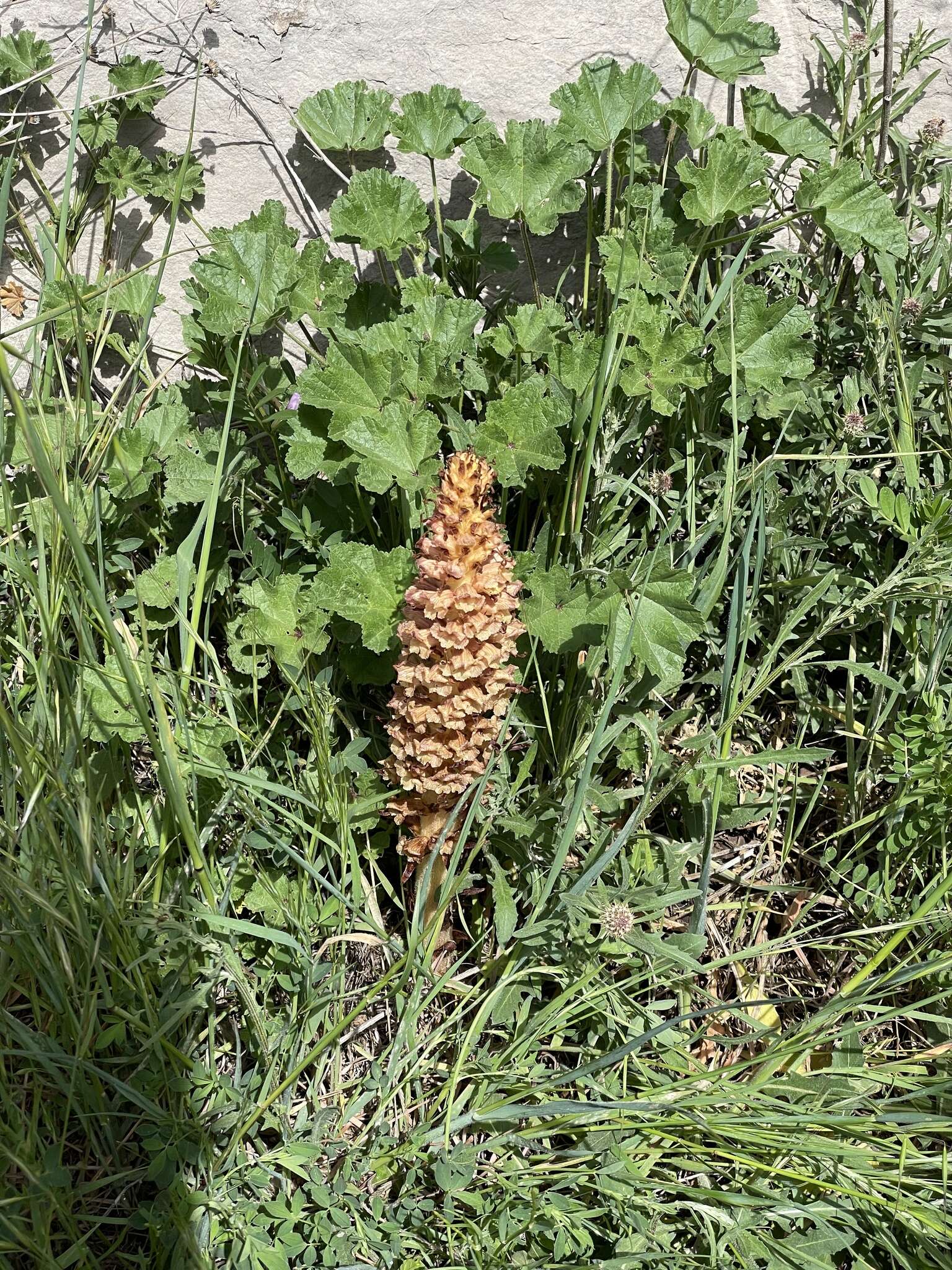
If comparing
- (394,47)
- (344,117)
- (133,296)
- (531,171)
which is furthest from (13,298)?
(531,171)

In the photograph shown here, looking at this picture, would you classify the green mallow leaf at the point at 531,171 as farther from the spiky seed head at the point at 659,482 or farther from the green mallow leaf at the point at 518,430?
the spiky seed head at the point at 659,482

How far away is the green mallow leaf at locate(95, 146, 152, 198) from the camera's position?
2.37 metres

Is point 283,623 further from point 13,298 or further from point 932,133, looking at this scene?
point 932,133

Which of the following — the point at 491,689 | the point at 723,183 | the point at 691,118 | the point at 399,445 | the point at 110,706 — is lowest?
the point at 110,706

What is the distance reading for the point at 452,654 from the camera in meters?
1.62

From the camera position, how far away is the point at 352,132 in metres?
2.28

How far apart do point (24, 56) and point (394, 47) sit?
2.57ft

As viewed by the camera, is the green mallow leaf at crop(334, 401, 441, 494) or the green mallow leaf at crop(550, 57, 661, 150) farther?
the green mallow leaf at crop(550, 57, 661, 150)

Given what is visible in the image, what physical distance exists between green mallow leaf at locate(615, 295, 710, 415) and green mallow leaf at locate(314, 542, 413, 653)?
0.55 m

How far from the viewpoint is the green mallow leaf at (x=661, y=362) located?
203 centimetres

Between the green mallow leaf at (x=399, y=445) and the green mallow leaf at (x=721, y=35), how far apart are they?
985 millimetres

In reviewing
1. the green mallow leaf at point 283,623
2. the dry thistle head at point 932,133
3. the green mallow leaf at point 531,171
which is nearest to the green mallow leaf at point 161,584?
the green mallow leaf at point 283,623

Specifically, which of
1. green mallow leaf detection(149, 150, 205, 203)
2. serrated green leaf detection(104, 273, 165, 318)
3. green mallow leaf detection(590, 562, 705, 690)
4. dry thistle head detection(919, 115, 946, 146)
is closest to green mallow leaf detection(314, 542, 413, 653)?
green mallow leaf detection(590, 562, 705, 690)

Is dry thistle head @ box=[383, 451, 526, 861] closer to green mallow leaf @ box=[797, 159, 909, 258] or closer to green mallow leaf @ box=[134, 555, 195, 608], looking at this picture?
green mallow leaf @ box=[134, 555, 195, 608]
